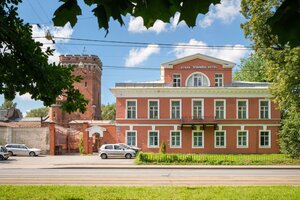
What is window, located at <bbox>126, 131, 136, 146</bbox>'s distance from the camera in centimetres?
4341

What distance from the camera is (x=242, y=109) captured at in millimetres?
43406

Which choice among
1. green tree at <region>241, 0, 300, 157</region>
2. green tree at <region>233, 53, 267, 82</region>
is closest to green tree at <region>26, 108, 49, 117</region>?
green tree at <region>233, 53, 267, 82</region>

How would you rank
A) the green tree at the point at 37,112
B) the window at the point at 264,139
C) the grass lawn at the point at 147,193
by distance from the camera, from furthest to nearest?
the green tree at the point at 37,112 → the window at the point at 264,139 → the grass lawn at the point at 147,193

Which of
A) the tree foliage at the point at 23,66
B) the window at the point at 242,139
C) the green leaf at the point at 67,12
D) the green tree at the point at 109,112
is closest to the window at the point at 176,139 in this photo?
the window at the point at 242,139

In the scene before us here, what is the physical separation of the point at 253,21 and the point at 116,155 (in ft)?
58.8

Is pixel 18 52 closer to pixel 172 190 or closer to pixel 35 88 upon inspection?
pixel 35 88

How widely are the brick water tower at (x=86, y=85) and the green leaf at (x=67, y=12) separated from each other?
58.2m

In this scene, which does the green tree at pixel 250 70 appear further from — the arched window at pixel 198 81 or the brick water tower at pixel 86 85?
the brick water tower at pixel 86 85

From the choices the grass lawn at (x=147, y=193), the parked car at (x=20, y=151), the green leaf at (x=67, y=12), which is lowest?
the parked car at (x=20, y=151)

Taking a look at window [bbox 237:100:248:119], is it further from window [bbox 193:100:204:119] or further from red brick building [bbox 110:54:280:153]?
window [bbox 193:100:204:119]

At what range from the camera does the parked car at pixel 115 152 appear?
120 ft

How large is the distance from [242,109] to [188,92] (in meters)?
6.34

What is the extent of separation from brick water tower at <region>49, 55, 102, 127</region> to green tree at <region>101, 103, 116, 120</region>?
26294mm

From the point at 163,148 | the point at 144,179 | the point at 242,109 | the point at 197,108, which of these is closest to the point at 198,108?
the point at 197,108
